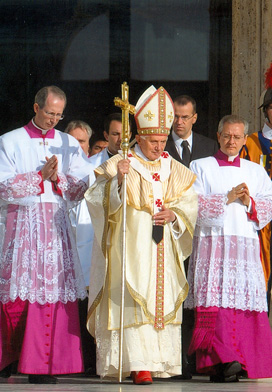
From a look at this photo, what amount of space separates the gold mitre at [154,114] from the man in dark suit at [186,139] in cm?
88

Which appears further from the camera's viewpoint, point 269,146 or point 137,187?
point 269,146

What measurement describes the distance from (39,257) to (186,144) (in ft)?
6.23

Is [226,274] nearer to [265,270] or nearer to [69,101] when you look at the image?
[265,270]

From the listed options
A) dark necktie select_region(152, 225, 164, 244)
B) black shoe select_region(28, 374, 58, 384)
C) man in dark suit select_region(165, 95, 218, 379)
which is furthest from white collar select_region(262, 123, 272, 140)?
black shoe select_region(28, 374, 58, 384)

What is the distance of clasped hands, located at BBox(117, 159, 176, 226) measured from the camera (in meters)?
8.62

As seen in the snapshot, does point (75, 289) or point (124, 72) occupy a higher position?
point (124, 72)

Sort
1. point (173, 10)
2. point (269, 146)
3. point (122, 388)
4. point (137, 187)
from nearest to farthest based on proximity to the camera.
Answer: point (122, 388), point (137, 187), point (269, 146), point (173, 10)

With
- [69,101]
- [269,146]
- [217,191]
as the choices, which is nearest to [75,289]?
[217,191]

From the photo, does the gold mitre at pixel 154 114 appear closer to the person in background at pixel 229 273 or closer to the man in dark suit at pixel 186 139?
the person in background at pixel 229 273

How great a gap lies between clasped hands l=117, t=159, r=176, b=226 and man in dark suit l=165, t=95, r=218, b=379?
4.04ft

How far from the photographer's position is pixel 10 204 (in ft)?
29.8

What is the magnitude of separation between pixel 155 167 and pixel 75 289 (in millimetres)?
1105

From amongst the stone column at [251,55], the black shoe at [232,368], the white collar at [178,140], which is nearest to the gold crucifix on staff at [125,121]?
the white collar at [178,140]

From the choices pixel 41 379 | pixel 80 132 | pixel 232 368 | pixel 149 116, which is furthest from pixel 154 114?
pixel 41 379
